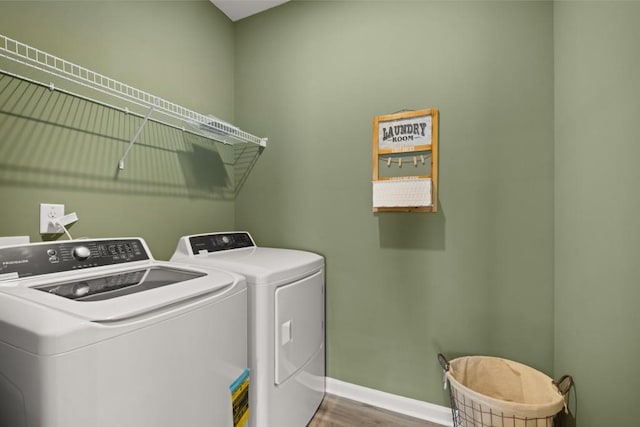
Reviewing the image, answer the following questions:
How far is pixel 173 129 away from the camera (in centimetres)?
175

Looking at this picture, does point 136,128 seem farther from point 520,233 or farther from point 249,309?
point 520,233

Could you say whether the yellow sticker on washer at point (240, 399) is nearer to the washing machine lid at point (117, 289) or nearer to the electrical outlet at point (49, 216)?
the washing machine lid at point (117, 289)

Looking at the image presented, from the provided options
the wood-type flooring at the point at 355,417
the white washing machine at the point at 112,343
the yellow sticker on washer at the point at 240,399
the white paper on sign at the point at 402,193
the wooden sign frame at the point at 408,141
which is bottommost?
the wood-type flooring at the point at 355,417

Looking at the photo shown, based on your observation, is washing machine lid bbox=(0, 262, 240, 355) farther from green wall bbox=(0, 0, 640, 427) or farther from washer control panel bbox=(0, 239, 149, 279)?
green wall bbox=(0, 0, 640, 427)

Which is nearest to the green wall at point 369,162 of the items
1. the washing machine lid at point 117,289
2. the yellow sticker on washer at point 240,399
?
the washing machine lid at point 117,289

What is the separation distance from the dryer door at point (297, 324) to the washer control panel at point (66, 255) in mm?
704

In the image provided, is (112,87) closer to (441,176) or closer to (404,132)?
(404,132)

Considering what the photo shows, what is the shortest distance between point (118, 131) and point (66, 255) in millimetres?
675

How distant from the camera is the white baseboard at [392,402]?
62.6 inches

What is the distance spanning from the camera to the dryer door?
1300 mm

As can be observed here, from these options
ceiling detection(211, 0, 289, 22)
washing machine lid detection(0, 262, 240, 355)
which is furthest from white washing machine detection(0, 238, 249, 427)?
ceiling detection(211, 0, 289, 22)

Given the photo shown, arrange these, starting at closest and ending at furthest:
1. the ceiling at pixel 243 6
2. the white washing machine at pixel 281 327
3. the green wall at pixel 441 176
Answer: the white washing machine at pixel 281 327 → the green wall at pixel 441 176 → the ceiling at pixel 243 6

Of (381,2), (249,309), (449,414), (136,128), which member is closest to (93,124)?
(136,128)

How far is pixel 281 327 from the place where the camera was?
130 cm
